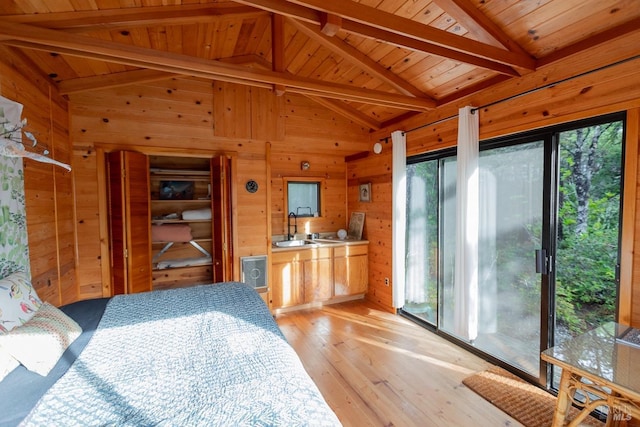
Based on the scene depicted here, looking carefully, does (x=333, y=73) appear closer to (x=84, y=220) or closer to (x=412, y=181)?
(x=412, y=181)

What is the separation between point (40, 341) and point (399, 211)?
323 centimetres

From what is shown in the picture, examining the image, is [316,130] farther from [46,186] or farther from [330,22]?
[46,186]

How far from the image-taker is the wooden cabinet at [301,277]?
377 cm

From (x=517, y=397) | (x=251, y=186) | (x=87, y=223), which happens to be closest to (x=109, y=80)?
(x=87, y=223)

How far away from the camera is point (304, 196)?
4.47 meters

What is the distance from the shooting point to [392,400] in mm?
2168

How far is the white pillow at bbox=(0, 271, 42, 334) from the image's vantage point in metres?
1.40

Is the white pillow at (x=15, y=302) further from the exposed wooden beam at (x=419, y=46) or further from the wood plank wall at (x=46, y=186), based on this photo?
the exposed wooden beam at (x=419, y=46)

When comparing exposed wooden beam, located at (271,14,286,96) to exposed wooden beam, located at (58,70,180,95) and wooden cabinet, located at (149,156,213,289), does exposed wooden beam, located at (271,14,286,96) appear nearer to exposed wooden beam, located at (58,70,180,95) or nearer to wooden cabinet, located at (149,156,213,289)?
exposed wooden beam, located at (58,70,180,95)

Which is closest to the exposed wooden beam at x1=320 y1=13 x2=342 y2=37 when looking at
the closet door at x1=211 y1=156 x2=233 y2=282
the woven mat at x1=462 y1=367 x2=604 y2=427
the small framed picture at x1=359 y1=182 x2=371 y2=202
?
the closet door at x1=211 y1=156 x2=233 y2=282

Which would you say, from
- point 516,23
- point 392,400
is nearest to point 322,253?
point 392,400

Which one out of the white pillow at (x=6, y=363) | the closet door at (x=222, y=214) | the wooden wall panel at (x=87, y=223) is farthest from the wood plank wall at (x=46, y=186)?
the closet door at (x=222, y=214)

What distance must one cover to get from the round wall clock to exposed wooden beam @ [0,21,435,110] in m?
1.32

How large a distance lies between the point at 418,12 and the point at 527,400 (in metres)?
2.97
